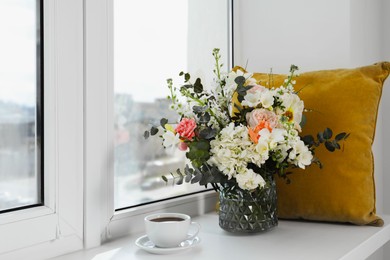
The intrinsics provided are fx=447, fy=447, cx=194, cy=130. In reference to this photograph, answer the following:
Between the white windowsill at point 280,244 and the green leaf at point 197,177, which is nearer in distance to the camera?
the white windowsill at point 280,244

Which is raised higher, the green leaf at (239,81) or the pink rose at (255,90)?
the green leaf at (239,81)

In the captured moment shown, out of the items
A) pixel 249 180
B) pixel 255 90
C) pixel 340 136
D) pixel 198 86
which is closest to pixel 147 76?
pixel 198 86

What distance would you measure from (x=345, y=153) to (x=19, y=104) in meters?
0.90

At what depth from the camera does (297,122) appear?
122cm

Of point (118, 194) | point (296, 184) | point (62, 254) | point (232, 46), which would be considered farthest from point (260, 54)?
point (62, 254)

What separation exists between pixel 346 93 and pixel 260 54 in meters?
0.57

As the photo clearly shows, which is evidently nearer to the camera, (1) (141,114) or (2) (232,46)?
(1) (141,114)

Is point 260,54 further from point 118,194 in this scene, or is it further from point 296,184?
point 118,194

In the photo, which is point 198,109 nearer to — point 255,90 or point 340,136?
point 255,90

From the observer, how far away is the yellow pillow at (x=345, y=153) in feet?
4.22

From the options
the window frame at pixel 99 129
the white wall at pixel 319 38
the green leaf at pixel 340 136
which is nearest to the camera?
the window frame at pixel 99 129

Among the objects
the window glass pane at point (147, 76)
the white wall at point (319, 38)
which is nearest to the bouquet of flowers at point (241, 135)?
the window glass pane at point (147, 76)

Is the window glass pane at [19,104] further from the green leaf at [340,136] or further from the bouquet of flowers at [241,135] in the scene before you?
the green leaf at [340,136]

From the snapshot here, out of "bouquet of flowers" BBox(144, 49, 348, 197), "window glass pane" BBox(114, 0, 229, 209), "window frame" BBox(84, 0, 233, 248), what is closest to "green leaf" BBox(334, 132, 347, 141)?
"bouquet of flowers" BBox(144, 49, 348, 197)
